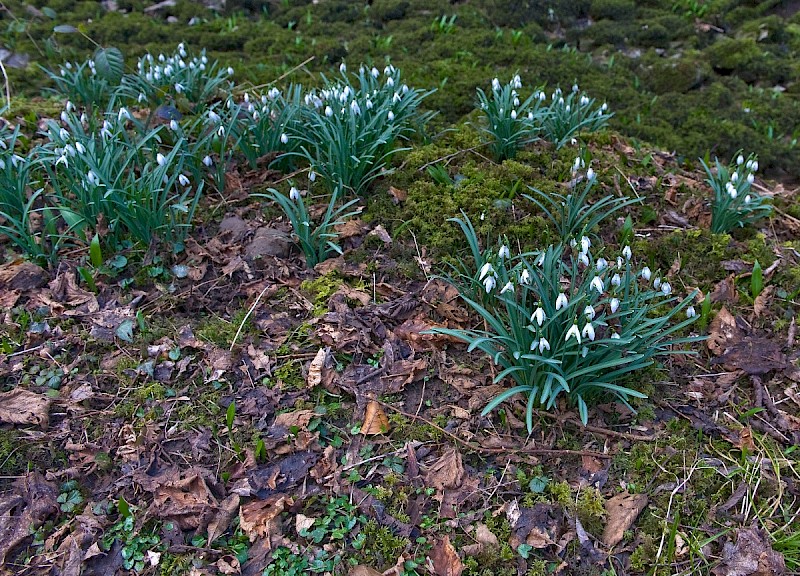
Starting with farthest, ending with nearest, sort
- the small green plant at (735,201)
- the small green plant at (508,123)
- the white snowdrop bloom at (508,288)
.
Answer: the small green plant at (508,123), the small green plant at (735,201), the white snowdrop bloom at (508,288)

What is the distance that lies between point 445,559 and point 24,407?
1.72 metres

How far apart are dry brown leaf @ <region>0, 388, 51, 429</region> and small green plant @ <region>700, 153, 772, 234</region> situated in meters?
3.24

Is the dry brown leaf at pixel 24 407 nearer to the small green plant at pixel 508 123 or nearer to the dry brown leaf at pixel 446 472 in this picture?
the dry brown leaf at pixel 446 472

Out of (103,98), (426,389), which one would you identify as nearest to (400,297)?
(426,389)

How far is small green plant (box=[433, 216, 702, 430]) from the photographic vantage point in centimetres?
225

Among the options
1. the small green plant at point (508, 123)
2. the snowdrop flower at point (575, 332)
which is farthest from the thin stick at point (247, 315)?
the small green plant at point (508, 123)

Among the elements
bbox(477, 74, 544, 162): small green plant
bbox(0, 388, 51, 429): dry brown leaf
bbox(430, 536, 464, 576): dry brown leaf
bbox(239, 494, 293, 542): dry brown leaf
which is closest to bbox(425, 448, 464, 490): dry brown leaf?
bbox(430, 536, 464, 576): dry brown leaf

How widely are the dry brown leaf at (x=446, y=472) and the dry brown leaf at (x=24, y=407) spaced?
59.1 inches

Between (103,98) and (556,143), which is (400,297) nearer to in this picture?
(556,143)

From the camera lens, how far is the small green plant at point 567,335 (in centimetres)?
225

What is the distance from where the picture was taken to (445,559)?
2.07 m

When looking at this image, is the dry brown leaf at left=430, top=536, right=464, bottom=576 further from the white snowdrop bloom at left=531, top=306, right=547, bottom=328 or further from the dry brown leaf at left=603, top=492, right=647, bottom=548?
the white snowdrop bloom at left=531, top=306, right=547, bottom=328

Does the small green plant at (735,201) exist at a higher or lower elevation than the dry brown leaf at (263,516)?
higher

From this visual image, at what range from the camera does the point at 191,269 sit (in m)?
3.07
